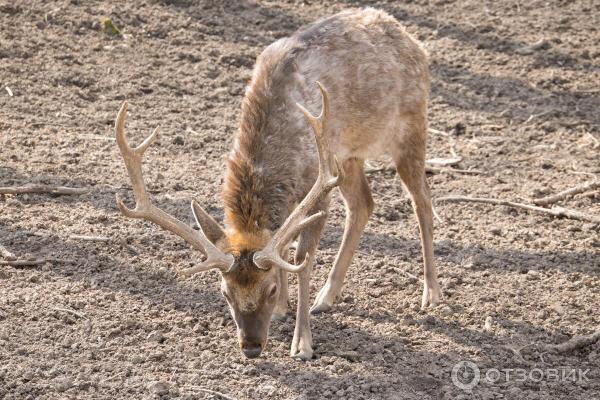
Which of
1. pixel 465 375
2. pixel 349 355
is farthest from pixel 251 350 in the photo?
pixel 465 375

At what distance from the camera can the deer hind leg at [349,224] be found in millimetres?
7723

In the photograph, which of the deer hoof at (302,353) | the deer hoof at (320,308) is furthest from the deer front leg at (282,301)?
the deer hoof at (302,353)

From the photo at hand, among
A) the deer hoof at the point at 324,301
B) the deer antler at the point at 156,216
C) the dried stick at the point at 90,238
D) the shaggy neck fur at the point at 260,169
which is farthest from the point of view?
the dried stick at the point at 90,238

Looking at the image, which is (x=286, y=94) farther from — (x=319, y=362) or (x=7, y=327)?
(x=7, y=327)

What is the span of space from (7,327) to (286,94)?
97.2 inches

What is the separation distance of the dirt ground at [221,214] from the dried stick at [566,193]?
0.29 ft

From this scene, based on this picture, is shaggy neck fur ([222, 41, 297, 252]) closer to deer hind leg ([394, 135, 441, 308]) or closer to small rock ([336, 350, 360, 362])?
small rock ([336, 350, 360, 362])

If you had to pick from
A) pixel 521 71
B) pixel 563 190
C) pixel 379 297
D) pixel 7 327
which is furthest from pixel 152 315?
pixel 521 71

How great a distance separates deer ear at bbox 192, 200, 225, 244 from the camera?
6711 mm

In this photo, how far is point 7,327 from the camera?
708 centimetres

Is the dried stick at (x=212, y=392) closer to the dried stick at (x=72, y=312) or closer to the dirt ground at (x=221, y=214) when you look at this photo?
the dirt ground at (x=221, y=214)

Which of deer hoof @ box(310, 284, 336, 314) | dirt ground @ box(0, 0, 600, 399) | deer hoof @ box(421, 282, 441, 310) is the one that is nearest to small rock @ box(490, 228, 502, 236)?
dirt ground @ box(0, 0, 600, 399)

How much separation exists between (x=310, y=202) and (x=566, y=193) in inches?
134

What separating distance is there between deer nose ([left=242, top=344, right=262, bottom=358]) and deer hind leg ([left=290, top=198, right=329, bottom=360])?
0.44m
